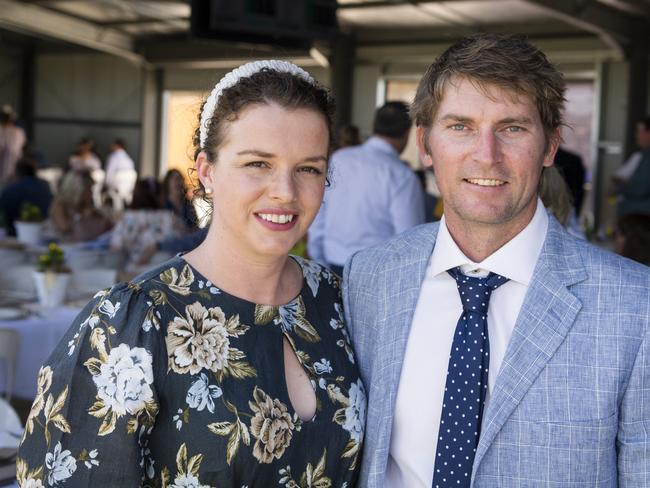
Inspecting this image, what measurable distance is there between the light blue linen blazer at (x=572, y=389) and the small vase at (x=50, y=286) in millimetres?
3314

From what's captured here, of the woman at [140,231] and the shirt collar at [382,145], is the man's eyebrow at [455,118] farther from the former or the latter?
the woman at [140,231]

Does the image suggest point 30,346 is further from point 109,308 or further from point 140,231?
point 109,308

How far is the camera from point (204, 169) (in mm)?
1762

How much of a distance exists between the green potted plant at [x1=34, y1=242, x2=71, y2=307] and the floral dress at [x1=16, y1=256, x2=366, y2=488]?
3182mm

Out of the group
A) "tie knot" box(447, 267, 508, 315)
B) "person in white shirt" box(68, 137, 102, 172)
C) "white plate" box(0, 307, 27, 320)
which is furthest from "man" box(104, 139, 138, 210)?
"tie knot" box(447, 267, 508, 315)

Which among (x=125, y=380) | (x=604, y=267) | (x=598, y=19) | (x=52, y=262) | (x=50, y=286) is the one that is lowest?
(x=50, y=286)

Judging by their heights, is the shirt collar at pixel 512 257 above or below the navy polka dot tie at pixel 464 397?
above

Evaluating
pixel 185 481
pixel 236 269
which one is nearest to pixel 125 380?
pixel 185 481

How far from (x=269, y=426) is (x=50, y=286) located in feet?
11.0

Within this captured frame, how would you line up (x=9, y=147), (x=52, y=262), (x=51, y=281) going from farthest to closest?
(x=9, y=147) < (x=52, y=262) < (x=51, y=281)

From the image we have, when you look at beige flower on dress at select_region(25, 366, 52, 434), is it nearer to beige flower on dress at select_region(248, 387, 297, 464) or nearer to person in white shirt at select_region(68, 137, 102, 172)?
beige flower on dress at select_region(248, 387, 297, 464)

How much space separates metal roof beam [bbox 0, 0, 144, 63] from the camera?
49.0 ft

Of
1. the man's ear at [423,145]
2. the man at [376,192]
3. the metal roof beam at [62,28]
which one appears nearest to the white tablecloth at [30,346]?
the man at [376,192]

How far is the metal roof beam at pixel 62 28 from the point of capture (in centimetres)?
1493
